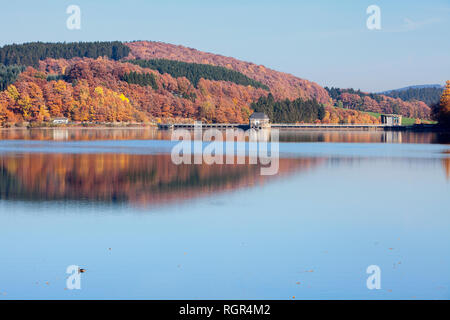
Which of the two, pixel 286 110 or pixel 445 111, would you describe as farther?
pixel 286 110

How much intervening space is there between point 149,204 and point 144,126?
336ft

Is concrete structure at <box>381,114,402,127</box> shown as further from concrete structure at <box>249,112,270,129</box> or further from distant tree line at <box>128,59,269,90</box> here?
concrete structure at <box>249,112,270,129</box>

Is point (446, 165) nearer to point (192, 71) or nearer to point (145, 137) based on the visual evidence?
point (145, 137)

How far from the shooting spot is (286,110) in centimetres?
Result: 14888

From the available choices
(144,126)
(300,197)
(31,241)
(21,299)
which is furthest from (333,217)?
(144,126)

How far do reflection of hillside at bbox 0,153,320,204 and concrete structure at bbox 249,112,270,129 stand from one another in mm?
102420

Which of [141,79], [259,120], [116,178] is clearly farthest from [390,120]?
[116,178]

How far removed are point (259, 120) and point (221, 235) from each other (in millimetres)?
127511

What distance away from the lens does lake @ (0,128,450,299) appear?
10227mm

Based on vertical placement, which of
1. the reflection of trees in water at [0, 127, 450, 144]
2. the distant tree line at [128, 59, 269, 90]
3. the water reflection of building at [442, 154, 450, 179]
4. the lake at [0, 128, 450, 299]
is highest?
the distant tree line at [128, 59, 269, 90]

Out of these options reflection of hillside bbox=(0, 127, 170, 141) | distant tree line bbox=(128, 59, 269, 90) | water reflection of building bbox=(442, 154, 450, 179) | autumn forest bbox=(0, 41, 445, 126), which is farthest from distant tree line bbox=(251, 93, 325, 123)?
water reflection of building bbox=(442, 154, 450, 179)

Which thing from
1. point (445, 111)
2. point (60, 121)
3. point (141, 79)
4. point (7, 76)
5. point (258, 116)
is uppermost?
point (141, 79)

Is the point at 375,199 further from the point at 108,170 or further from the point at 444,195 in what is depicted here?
the point at 108,170

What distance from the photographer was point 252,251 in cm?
1252
